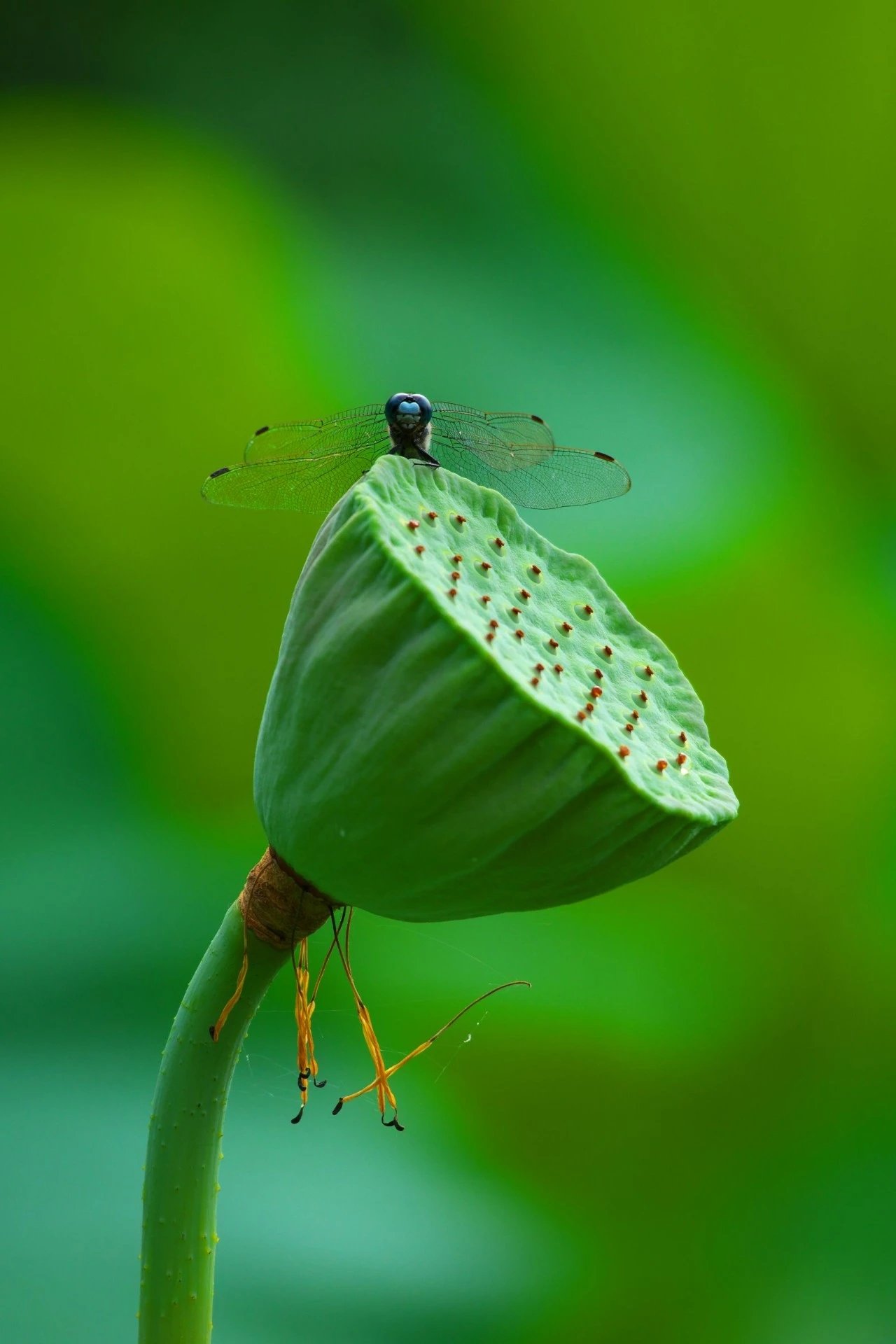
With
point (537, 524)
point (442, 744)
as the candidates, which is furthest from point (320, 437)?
point (442, 744)

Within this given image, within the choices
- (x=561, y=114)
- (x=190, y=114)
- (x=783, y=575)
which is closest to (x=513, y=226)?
(x=561, y=114)

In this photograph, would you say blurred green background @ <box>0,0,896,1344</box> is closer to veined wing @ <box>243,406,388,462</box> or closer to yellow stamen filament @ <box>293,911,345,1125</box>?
veined wing @ <box>243,406,388,462</box>

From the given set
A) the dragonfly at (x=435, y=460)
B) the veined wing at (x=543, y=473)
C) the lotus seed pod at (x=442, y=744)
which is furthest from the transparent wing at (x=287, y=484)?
the lotus seed pod at (x=442, y=744)

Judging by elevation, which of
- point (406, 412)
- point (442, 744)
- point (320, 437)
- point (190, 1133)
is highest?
point (320, 437)

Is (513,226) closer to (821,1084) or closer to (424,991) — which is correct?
(424,991)

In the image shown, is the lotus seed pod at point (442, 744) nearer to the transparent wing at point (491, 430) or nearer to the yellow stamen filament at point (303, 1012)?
the yellow stamen filament at point (303, 1012)

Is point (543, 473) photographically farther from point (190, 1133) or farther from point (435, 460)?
point (190, 1133)
